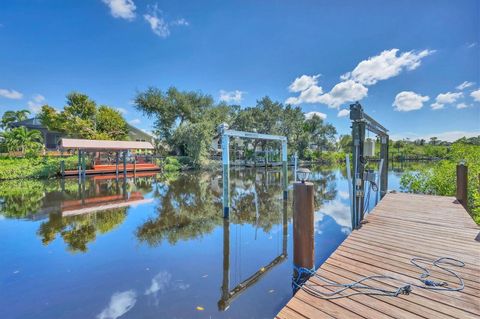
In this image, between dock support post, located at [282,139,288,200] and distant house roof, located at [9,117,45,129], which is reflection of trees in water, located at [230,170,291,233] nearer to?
dock support post, located at [282,139,288,200]

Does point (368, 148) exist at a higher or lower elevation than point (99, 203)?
higher

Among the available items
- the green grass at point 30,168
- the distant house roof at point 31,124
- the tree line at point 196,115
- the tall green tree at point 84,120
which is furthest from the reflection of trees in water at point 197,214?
the distant house roof at point 31,124

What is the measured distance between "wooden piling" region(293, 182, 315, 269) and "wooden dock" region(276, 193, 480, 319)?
0.22 metres

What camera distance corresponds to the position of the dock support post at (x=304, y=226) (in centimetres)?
263

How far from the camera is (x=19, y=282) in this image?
10.6 feet

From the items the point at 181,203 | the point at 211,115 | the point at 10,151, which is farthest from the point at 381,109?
the point at 10,151

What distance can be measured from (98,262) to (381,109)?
74.1ft

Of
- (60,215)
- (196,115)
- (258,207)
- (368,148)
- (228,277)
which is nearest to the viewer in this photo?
(228,277)

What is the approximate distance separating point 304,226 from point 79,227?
5.92 meters

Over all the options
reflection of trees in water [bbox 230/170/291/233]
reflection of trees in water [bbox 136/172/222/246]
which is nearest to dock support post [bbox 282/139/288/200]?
reflection of trees in water [bbox 230/170/291/233]

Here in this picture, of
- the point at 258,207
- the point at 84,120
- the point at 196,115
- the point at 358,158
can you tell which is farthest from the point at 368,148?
the point at 84,120

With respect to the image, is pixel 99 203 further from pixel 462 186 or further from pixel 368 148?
pixel 462 186

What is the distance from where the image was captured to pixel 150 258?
13.2 ft

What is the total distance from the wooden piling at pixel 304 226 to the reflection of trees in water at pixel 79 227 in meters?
4.26
